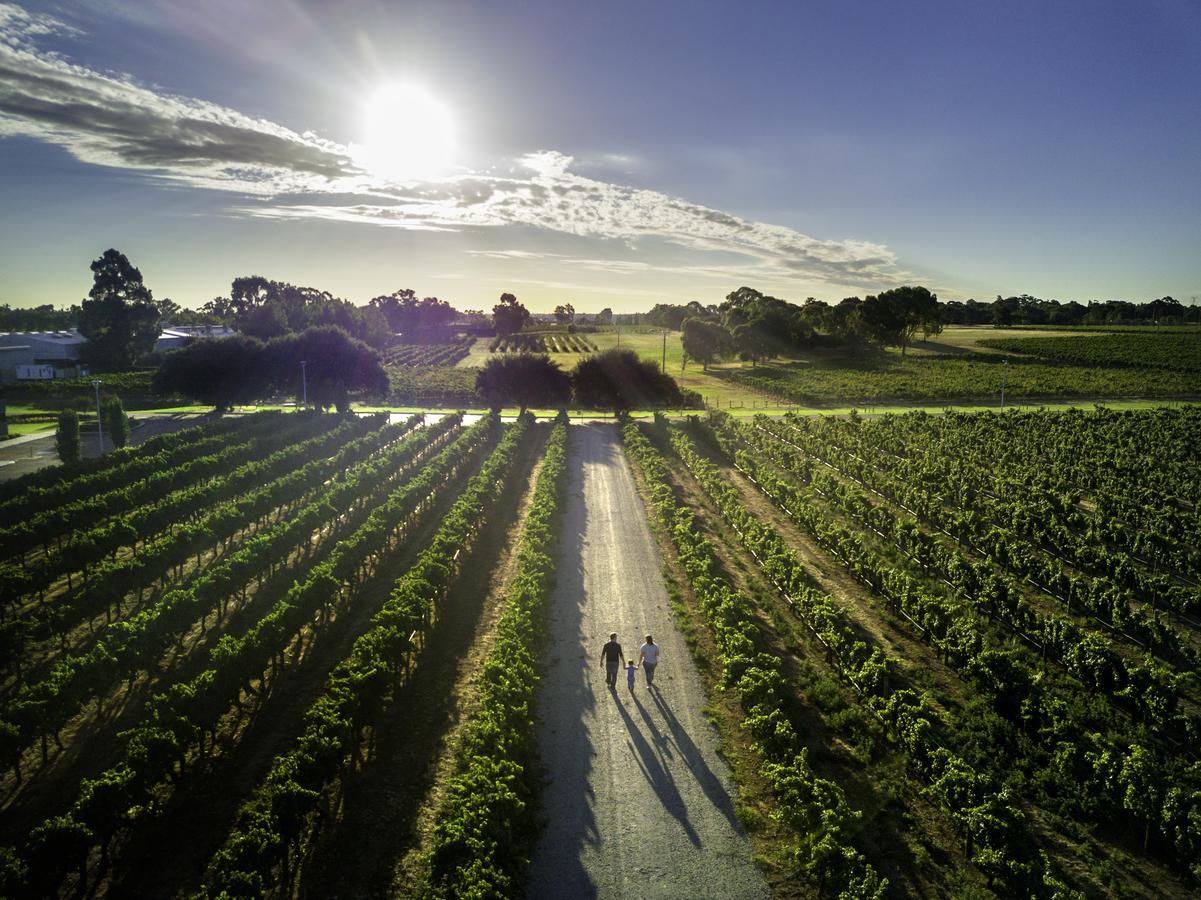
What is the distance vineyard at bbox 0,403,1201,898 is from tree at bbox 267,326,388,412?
31.9m

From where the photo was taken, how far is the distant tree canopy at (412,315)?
181 m

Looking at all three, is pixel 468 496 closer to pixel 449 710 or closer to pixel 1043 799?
pixel 449 710

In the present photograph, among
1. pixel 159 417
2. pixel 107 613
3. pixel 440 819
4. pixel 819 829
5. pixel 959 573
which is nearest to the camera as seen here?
pixel 819 829

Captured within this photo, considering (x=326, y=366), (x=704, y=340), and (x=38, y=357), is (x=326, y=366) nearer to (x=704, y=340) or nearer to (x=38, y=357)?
(x=38, y=357)

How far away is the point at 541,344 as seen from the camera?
14575 centimetres

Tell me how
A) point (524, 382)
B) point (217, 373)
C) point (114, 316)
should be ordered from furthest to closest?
point (114, 316)
point (524, 382)
point (217, 373)

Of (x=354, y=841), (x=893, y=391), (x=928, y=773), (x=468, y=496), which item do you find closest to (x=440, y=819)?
(x=354, y=841)

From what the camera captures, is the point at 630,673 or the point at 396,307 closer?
the point at 630,673

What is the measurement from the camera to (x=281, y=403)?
76.9 m

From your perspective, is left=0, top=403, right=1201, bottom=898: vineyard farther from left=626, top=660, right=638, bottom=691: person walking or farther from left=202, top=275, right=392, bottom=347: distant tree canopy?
→ left=202, top=275, right=392, bottom=347: distant tree canopy

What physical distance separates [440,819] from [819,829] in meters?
7.17

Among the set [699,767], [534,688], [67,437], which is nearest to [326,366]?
[67,437]

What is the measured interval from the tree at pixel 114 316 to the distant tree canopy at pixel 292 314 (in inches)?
575

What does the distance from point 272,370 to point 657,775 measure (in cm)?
6581
